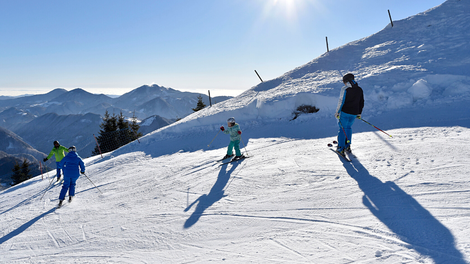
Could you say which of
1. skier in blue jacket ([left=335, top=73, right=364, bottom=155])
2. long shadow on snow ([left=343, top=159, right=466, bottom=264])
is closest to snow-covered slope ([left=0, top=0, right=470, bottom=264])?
long shadow on snow ([left=343, top=159, right=466, bottom=264])

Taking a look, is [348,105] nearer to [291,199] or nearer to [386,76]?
[291,199]

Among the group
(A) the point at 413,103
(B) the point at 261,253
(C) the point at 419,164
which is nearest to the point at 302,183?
(B) the point at 261,253

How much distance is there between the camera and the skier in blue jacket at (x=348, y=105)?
5785 millimetres

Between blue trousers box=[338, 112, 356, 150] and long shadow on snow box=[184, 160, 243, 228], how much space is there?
11.3ft

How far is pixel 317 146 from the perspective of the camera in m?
7.88

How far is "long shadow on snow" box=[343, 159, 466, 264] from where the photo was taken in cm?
272

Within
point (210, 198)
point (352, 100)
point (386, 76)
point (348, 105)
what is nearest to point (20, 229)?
point (210, 198)

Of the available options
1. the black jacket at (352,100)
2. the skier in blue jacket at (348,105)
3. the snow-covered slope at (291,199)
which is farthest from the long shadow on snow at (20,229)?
the black jacket at (352,100)

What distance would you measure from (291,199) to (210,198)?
1.96 metres

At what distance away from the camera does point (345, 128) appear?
6.19 metres

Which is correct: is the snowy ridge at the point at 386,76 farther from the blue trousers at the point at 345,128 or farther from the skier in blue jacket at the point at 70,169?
the skier in blue jacket at the point at 70,169

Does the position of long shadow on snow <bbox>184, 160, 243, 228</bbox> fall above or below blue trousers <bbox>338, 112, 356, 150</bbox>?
below

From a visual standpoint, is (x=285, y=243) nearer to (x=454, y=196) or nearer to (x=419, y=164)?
(x=454, y=196)

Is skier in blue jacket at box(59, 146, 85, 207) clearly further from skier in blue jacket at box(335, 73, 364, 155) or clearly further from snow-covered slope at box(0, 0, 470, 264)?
skier in blue jacket at box(335, 73, 364, 155)
